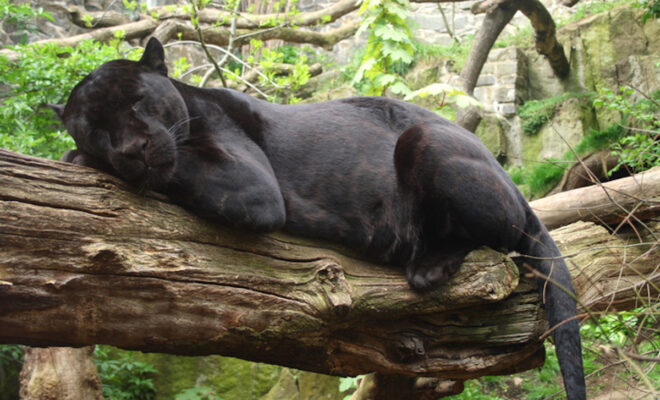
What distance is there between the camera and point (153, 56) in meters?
2.20

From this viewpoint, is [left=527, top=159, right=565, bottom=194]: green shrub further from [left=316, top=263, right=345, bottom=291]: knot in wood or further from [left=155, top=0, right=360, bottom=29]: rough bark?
[left=316, top=263, right=345, bottom=291]: knot in wood

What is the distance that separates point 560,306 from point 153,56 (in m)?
2.08

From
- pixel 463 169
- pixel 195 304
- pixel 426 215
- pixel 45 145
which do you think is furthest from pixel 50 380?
pixel 463 169

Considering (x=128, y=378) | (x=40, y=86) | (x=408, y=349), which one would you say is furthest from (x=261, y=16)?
(x=408, y=349)

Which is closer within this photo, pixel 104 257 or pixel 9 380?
pixel 104 257

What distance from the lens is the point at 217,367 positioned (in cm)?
587

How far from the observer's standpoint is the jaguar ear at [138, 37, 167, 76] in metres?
2.18

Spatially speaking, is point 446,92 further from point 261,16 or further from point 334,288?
point 334,288

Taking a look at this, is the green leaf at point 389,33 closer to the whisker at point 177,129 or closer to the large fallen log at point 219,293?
the large fallen log at point 219,293

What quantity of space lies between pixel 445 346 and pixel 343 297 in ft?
2.27

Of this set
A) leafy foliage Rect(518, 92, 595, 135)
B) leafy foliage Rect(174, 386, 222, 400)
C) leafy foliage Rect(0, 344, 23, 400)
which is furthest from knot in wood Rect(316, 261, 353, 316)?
leafy foliage Rect(518, 92, 595, 135)

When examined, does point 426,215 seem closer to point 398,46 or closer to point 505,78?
point 398,46

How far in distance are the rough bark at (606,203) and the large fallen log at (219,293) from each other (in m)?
0.92

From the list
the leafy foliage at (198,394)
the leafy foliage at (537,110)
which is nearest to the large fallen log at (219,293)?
the leafy foliage at (198,394)
